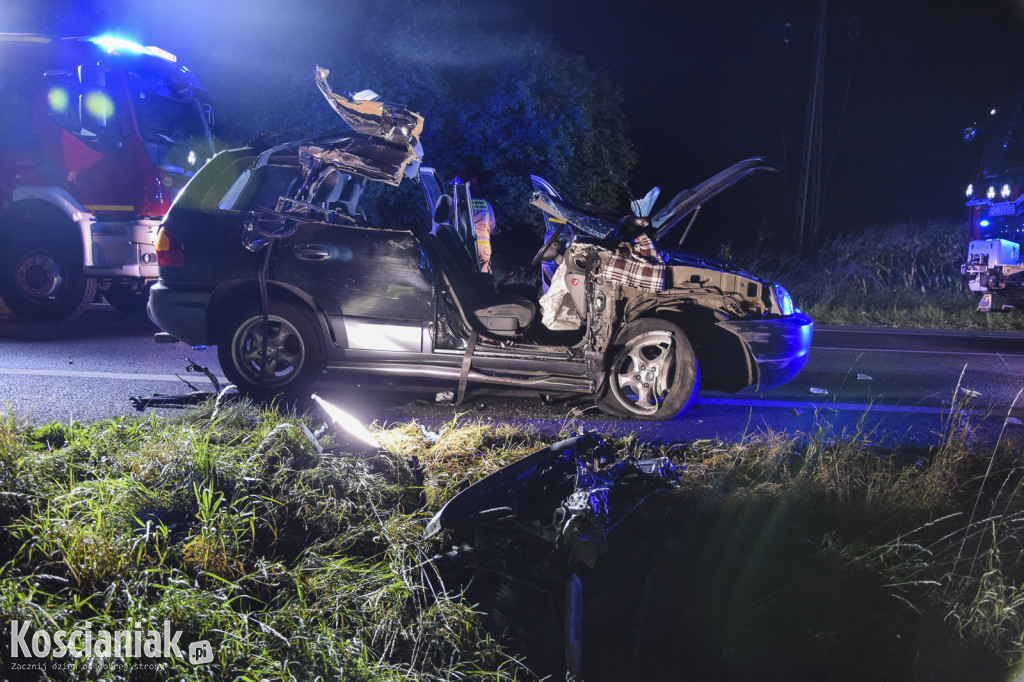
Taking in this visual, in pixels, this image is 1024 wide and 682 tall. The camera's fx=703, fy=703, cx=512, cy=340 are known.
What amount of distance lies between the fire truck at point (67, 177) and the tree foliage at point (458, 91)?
19.3 ft

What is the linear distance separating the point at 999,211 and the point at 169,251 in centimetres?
1213

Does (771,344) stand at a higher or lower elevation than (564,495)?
higher

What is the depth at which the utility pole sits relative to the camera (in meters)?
15.5

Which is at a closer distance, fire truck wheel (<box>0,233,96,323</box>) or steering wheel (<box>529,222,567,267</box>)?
steering wheel (<box>529,222,567,267</box>)

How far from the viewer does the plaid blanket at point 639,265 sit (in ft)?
15.9

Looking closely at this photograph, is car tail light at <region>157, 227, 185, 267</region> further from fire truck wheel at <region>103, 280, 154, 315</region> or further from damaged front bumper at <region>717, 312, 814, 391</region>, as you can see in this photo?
fire truck wheel at <region>103, 280, 154, 315</region>

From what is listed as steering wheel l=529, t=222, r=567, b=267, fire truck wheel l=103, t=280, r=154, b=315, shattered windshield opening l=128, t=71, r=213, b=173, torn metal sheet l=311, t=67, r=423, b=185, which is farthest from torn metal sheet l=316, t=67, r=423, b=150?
fire truck wheel l=103, t=280, r=154, b=315

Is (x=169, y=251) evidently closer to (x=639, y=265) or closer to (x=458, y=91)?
(x=639, y=265)

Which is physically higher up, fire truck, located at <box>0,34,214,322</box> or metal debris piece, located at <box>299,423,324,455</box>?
fire truck, located at <box>0,34,214,322</box>

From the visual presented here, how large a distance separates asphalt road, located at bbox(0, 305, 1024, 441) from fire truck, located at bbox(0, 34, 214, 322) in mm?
1299

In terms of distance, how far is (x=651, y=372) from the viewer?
16.5ft

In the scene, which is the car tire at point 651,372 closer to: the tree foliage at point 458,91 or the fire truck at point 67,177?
the fire truck at point 67,177

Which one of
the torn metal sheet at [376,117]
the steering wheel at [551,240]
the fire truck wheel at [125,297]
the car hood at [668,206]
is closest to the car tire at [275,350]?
the torn metal sheet at [376,117]

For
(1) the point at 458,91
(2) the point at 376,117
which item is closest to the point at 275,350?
(2) the point at 376,117
